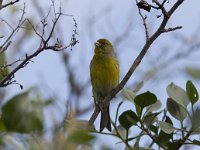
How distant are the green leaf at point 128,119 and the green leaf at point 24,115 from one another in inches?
31.2

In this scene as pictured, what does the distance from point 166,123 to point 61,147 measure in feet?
2.71

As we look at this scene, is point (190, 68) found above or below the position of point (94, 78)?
above

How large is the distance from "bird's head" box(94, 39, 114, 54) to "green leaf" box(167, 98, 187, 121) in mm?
3977

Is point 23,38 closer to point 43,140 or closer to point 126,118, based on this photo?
point 126,118

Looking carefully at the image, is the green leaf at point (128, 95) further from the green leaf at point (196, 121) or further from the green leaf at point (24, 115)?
the green leaf at point (24, 115)

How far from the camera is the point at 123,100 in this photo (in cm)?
168

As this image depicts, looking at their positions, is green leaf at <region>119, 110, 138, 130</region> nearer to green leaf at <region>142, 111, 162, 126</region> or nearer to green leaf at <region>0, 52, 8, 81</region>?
green leaf at <region>142, 111, 162, 126</region>

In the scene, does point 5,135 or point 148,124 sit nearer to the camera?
point 5,135

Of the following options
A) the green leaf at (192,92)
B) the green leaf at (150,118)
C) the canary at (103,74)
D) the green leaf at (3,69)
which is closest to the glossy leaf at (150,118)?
the green leaf at (150,118)

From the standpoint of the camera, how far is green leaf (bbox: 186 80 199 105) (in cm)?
151

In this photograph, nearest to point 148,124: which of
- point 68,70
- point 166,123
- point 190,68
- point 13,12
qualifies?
point 166,123

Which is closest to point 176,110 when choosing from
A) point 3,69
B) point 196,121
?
point 196,121

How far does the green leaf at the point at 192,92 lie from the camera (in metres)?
1.51

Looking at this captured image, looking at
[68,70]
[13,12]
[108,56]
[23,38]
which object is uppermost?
[13,12]
